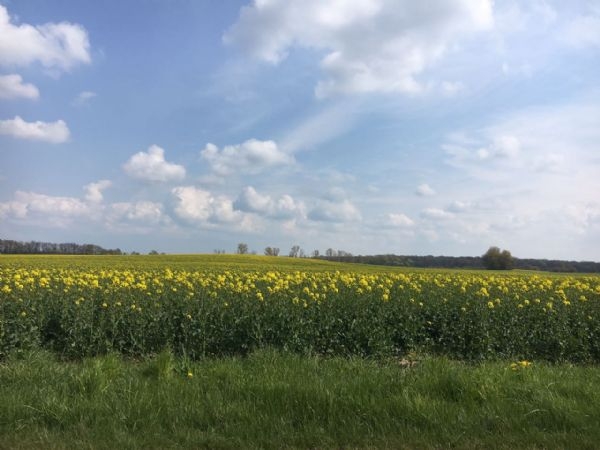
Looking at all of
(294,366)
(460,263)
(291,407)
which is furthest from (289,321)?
(460,263)

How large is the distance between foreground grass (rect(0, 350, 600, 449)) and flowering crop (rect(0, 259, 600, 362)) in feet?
6.80

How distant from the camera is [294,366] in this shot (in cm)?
630

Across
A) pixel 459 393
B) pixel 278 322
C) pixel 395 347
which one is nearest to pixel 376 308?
pixel 395 347

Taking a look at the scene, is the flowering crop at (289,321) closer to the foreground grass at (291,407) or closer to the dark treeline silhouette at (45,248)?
the foreground grass at (291,407)

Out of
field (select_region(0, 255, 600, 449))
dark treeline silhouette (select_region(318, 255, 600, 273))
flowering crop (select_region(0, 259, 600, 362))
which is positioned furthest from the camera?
dark treeline silhouette (select_region(318, 255, 600, 273))

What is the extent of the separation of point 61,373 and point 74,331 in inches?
90.2

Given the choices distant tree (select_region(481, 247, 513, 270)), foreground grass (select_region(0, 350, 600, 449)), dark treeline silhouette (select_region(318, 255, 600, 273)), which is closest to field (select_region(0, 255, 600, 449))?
foreground grass (select_region(0, 350, 600, 449))

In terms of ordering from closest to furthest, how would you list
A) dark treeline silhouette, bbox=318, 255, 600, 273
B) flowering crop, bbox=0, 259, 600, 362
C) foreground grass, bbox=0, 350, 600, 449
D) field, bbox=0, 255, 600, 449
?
foreground grass, bbox=0, 350, 600, 449 < field, bbox=0, 255, 600, 449 < flowering crop, bbox=0, 259, 600, 362 < dark treeline silhouette, bbox=318, 255, 600, 273

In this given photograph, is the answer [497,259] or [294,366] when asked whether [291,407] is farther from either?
[497,259]

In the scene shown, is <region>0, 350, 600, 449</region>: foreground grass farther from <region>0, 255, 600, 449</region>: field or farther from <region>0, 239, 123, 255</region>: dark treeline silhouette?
<region>0, 239, 123, 255</region>: dark treeline silhouette

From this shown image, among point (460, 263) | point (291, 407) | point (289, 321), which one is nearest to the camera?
point (291, 407)

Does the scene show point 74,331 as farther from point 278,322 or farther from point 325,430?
point 325,430

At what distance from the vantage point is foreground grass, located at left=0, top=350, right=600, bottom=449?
434cm

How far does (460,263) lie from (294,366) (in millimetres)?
66877
